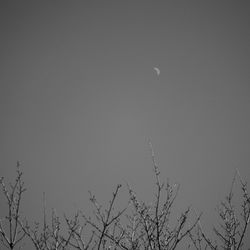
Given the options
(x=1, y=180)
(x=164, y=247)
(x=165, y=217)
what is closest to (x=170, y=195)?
(x=165, y=217)

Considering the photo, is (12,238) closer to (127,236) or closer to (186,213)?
(186,213)

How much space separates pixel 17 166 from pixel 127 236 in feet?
11.8

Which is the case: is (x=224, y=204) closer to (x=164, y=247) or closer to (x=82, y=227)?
(x=164, y=247)

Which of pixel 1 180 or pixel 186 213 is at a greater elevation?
pixel 1 180

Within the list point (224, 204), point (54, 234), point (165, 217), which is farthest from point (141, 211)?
point (224, 204)

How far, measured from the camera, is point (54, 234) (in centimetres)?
600

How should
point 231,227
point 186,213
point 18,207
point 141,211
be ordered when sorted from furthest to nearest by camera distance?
1. point 231,227
2. point 141,211
3. point 18,207
4. point 186,213

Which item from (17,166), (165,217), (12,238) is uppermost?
(17,166)

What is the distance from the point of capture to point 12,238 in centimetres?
467

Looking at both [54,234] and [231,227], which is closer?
[54,234]

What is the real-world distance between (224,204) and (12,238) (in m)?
5.16

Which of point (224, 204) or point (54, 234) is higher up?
point (224, 204)

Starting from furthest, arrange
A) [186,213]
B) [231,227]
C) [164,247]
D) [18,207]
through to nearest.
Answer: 1. [231,227]
2. [164,247]
3. [18,207]
4. [186,213]

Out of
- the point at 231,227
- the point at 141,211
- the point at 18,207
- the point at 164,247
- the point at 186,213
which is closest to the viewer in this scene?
the point at 186,213
